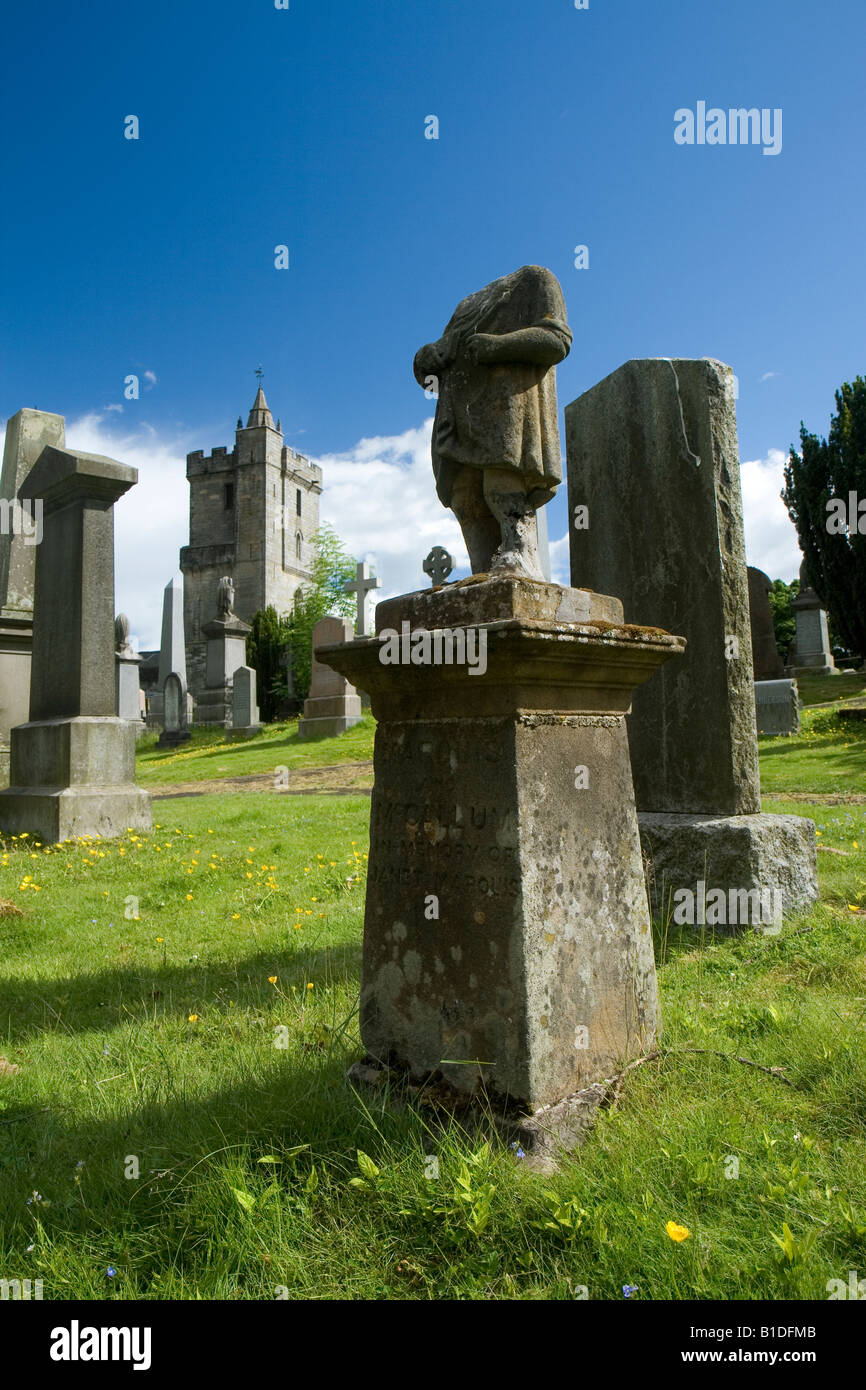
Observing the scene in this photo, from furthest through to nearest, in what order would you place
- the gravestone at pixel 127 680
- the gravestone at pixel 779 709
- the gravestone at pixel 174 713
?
the gravestone at pixel 174 713, the gravestone at pixel 127 680, the gravestone at pixel 779 709

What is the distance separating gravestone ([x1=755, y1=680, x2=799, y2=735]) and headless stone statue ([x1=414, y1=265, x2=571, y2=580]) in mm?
11896

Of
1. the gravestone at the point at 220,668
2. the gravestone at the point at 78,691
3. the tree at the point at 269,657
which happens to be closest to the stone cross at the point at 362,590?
the gravestone at the point at 220,668

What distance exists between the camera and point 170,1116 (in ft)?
7.98

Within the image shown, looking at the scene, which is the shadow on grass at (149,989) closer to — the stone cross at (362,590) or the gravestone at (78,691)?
the gravestone at (78,691)

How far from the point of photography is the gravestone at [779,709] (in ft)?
46.6

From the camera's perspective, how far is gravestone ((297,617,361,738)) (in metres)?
20.0

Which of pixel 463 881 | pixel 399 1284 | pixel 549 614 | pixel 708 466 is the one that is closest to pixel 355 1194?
pixel 399 1284

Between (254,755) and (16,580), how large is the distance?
9.89 m

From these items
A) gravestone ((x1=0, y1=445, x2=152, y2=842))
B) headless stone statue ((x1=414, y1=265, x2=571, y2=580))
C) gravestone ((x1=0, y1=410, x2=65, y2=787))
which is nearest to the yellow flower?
headless stone statue ((x1=414, y1=265, x2=571, y2=580))

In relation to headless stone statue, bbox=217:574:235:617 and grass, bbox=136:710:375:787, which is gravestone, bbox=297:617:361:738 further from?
headless stone statue, bbox=217:574:235:617

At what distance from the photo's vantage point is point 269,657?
40.9 meters

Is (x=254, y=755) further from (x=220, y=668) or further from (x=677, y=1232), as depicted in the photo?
(x=677, y=1232)

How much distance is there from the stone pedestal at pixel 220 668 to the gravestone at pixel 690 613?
78.1 ft
